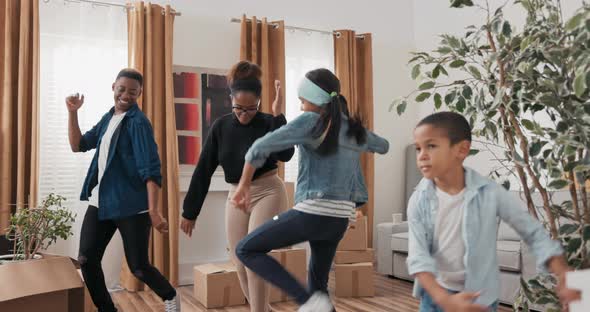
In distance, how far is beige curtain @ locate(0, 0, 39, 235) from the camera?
12.5 feet

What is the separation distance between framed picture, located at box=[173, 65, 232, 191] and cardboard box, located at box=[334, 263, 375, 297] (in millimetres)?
1361

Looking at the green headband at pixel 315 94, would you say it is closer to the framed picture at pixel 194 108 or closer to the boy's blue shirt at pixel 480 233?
the boy's blue shirt at pixel 480 233

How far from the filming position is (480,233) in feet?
4.75

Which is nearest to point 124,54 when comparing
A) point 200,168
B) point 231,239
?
Result: point 200,168

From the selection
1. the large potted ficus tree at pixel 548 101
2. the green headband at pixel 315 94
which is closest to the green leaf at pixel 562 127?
the large potted ficus tree at pixel 548 101

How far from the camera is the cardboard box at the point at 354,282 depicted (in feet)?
12.5

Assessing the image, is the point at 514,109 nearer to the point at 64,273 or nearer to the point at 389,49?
the point at 64,273

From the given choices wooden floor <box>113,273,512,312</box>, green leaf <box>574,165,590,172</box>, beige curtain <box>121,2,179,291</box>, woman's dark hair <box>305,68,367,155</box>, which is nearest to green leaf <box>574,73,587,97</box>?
green leaf <box>574,165,590,172</box>

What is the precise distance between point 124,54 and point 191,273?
6.20 feet

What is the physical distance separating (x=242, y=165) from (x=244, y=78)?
1.31 feet

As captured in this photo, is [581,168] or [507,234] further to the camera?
[507,234]

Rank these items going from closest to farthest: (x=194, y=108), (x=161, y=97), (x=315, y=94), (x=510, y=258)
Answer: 1. (x=315, y=94)
2. (x=510, y=258)
3. (x=161, y=97)
4. (x=194, y=108)

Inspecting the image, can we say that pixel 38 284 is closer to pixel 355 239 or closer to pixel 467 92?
pixel 467 92

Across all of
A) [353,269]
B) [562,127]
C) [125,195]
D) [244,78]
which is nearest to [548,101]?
[562,127]
